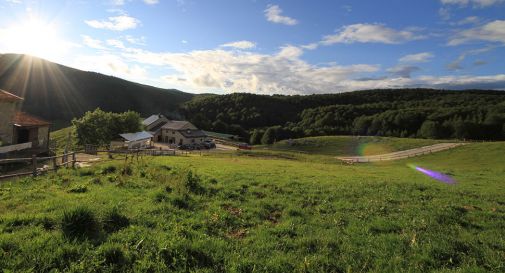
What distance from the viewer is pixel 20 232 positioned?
303 inches

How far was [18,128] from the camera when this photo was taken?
41.9 m

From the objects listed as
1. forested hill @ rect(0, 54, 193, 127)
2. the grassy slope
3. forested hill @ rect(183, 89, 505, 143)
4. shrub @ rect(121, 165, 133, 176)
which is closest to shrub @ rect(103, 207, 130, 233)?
shrub @ rect(121, 165, 133, 176)

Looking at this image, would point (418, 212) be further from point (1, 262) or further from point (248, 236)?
point (1, 262)

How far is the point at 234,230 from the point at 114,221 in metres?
3.41

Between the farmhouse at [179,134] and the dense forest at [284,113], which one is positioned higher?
the dense forest at [284,113]

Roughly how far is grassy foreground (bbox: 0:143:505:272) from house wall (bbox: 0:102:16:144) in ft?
87.1

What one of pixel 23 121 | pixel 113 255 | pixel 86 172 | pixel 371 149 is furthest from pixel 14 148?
pixel 371 149

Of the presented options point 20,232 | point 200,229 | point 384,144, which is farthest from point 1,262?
point 384,144

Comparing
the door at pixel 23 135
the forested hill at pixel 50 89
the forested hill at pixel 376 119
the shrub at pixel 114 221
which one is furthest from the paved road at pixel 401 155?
the forested hill at pixel 50 89

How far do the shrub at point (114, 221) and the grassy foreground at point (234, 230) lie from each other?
0.09 ft

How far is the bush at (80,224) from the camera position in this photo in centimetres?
761

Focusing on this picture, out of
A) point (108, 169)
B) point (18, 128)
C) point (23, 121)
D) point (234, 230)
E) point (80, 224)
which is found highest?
point (23, 121)

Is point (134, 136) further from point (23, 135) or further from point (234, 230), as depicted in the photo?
point (234, 230)

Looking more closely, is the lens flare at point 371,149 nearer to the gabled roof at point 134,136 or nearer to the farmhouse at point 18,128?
the gabled roof at point 134,136
